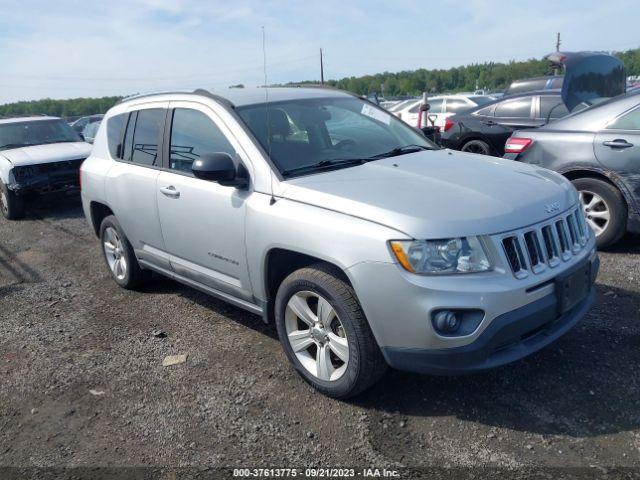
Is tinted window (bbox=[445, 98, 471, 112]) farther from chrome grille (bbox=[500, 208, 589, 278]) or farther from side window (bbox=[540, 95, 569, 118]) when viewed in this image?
chrome grille (bbox=[500, 208, 589, 278])

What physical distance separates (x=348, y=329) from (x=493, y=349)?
75 cm

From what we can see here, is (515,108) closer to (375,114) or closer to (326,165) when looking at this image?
(375,114)

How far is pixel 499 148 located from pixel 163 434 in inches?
282

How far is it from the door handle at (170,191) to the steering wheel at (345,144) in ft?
3.89

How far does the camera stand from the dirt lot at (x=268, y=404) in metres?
2.85

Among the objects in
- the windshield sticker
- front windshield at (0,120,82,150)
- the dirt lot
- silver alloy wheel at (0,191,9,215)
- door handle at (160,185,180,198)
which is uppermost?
the windshield sticker

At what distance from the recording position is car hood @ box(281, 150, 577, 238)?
A: 2.81 metres

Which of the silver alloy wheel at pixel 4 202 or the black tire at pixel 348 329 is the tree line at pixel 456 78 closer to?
the silver alloy wheel at pixel 4 202

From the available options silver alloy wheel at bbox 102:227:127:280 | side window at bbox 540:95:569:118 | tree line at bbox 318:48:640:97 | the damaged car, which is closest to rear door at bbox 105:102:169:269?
silver alloy wheel at bbox 102:227:127:280

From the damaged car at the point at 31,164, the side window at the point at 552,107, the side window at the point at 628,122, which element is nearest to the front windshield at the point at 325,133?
the side window at the point at 628,122

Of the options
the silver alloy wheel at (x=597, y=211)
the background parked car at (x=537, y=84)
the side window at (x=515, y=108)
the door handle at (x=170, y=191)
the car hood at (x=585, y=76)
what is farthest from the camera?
the background parked car at (x=537, y=84)

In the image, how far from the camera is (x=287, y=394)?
11.3ft

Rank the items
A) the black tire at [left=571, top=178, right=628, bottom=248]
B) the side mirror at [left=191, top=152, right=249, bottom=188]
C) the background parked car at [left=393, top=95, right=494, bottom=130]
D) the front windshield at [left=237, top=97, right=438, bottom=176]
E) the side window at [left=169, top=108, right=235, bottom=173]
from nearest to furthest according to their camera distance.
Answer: the side mirror at [left=191, top=152, right=249, bottom=188]
the front windshield at [left=237, top=97, right=438, bottom=176]
the side window at [left=169, top=108, right=235, bottom=173]
the black tire at [left=571, top=178, right=628, bottom=248]
the background parked car at [left=393, top=95, right=494, bottom=130]

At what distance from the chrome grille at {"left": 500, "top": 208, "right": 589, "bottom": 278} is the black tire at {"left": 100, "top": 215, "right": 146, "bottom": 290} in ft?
11.3
